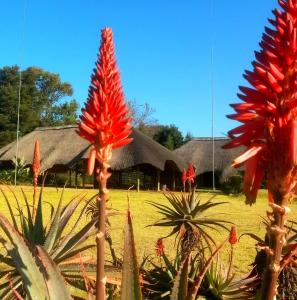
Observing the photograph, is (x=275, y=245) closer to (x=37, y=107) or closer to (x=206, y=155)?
(x=206, y=155)

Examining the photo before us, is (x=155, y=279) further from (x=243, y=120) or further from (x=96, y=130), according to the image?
(x=243, y=120)

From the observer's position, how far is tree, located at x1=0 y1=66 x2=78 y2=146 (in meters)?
52.0

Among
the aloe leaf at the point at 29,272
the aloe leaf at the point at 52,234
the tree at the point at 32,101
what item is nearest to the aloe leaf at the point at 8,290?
the aloe leaf at the point at 52,234

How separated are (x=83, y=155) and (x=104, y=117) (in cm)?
3040

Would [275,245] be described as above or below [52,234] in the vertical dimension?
above

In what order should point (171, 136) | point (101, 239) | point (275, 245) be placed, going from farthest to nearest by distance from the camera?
point (171, 136), point (101, 239), point (275, 245)

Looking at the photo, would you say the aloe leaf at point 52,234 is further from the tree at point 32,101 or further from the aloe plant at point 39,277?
the tree at point 32,101

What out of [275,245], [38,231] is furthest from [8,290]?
[275,245]

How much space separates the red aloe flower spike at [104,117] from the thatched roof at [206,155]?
35.8 m

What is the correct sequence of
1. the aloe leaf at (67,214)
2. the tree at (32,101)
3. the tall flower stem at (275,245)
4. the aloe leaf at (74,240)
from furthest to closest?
1. the tree at (32,101)
2. the aloe leaf at (67,214)
3. the aloe leaf at (74,240)
4. the tall flower stem at (275,245)

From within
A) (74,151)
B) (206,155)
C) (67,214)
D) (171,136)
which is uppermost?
(171,136)

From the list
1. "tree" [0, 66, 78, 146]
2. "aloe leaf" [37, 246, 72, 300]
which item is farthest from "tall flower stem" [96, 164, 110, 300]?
"tree" [0, 66, 78, 146]

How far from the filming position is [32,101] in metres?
57.8

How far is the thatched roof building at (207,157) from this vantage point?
126 ft
